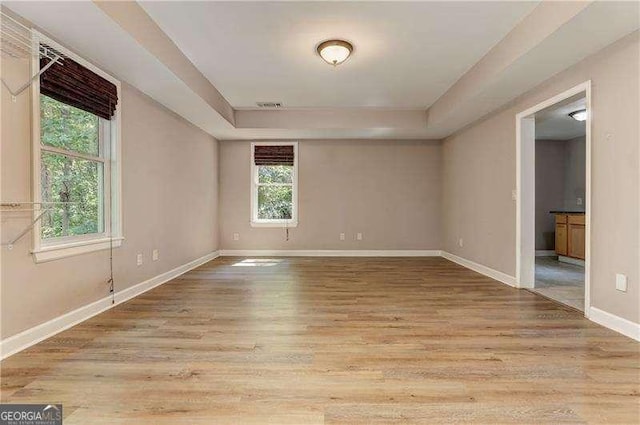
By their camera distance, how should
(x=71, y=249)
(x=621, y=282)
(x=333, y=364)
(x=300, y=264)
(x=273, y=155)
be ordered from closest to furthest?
(x=333, y=364), (x=621, y=282), (x=71, y=249), (x=300, y=264), (x=273, y=155)

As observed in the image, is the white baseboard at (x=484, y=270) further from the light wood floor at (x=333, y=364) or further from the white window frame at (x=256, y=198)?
the white window frame at (x=256, y=198)

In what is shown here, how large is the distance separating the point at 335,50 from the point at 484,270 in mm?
3654

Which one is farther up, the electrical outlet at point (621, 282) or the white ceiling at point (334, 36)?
the white ceiling at point (334, 36)

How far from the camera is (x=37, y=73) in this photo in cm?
231

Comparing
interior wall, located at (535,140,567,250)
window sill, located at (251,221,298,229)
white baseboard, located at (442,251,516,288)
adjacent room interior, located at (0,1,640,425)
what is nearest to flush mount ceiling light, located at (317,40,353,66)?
adjacent room interior, located at (0,1,640,425)

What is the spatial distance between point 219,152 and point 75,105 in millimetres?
3797

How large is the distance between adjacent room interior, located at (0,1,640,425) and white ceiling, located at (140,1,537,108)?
0.03 m

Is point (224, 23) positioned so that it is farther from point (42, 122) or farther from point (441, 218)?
point (441, 218)

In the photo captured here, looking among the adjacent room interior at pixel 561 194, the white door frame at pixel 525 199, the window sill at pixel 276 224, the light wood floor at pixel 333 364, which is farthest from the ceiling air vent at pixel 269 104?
the adjacent room interior at pixel 561 194

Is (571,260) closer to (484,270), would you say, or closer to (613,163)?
(484,270)

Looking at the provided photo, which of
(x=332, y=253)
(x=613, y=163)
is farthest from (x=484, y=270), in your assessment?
(x=332, y=253)

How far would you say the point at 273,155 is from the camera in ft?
21.2

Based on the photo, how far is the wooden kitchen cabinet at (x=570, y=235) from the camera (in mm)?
5465

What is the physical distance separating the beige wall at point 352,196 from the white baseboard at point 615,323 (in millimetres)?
3798
